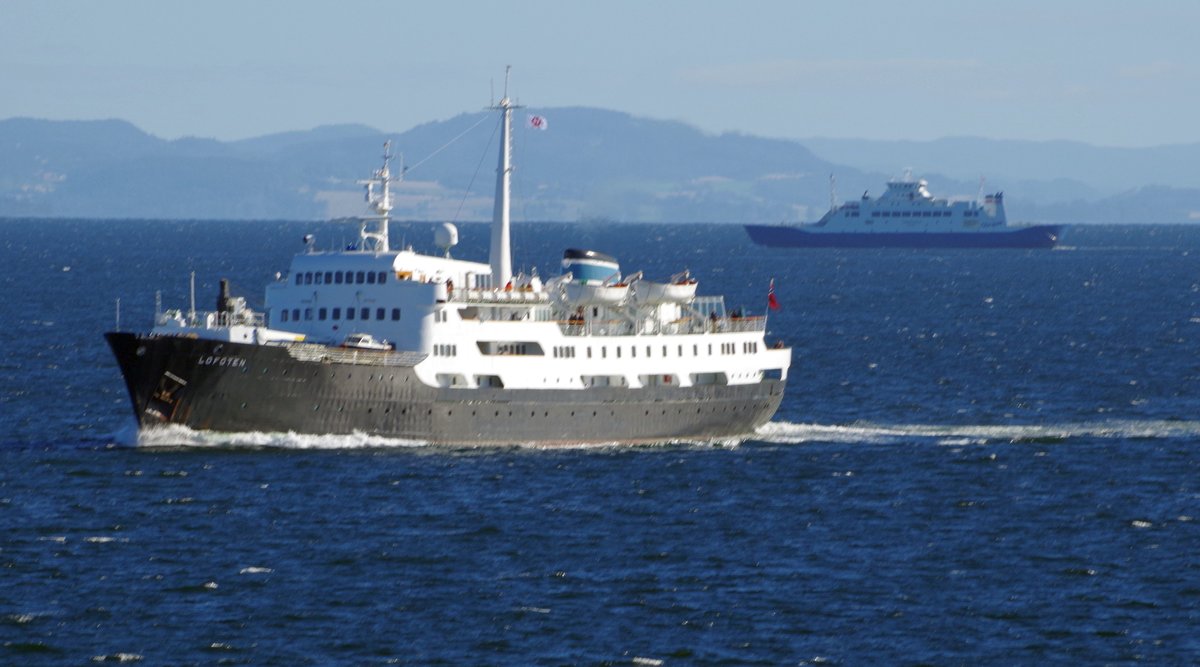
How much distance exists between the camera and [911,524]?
152ft

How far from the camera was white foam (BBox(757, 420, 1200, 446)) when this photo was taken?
198 ft

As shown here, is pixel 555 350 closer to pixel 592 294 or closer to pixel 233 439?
pixel 592 294

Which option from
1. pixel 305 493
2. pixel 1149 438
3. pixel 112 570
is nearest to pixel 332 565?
pixel 112 570

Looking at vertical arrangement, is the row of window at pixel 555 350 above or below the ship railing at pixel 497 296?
below

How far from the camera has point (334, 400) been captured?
52219 millimetres

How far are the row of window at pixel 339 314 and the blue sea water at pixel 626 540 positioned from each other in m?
3.61

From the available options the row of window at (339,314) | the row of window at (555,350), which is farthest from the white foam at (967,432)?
the row of window at (339,314)

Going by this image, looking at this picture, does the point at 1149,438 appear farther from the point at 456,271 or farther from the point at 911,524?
the point at 456,271

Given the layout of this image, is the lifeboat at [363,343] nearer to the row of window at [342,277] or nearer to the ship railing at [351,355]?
the ship railing at [351,355]

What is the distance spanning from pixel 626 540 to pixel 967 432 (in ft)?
71.3

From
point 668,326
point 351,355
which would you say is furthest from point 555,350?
point 351,355

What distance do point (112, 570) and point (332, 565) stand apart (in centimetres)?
423

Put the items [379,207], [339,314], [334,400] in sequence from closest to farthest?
[334,400], [339,314], [379,207]

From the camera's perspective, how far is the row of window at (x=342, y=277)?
5491 centimetres
